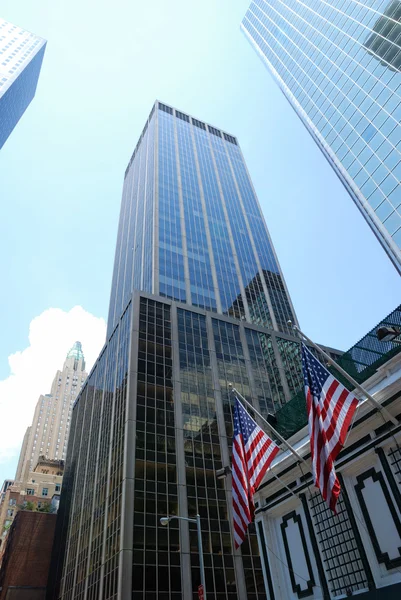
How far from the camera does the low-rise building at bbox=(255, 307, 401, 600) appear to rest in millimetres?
13625

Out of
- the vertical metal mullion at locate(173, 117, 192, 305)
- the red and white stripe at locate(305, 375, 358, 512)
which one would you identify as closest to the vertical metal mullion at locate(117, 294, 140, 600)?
the vertical metal mullion at locate(173, 117, 192, 305)

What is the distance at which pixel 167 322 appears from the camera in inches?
2317

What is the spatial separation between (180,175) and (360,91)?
164ft

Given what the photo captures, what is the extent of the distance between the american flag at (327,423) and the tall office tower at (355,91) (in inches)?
1214

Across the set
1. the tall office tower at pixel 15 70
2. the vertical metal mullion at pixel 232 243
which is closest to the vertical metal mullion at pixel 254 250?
the vertical metal mullion at pixel 232 243

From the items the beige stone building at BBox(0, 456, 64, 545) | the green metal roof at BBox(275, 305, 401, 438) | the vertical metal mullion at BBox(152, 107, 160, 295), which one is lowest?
the green metal roof at BBox(275, 305, 401, 438)

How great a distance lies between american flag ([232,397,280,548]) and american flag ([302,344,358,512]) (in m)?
2.96

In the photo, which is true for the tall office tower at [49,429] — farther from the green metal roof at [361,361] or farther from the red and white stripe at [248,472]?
the red and white stripe at [248,472]

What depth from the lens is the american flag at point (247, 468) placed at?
17.3 meters

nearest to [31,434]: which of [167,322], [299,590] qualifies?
[167,322]

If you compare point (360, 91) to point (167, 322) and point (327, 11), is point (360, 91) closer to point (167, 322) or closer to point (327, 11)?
point (327, 11)

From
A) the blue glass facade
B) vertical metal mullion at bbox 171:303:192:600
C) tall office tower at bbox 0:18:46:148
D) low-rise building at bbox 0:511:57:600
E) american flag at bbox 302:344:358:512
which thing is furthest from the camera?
tall office tower at bbox 0:18:46:148

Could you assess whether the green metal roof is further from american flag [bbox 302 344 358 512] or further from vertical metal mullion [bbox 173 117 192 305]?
vertical metal mullion [bbox 173 117 192 305]

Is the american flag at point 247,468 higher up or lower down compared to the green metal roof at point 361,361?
lower down
